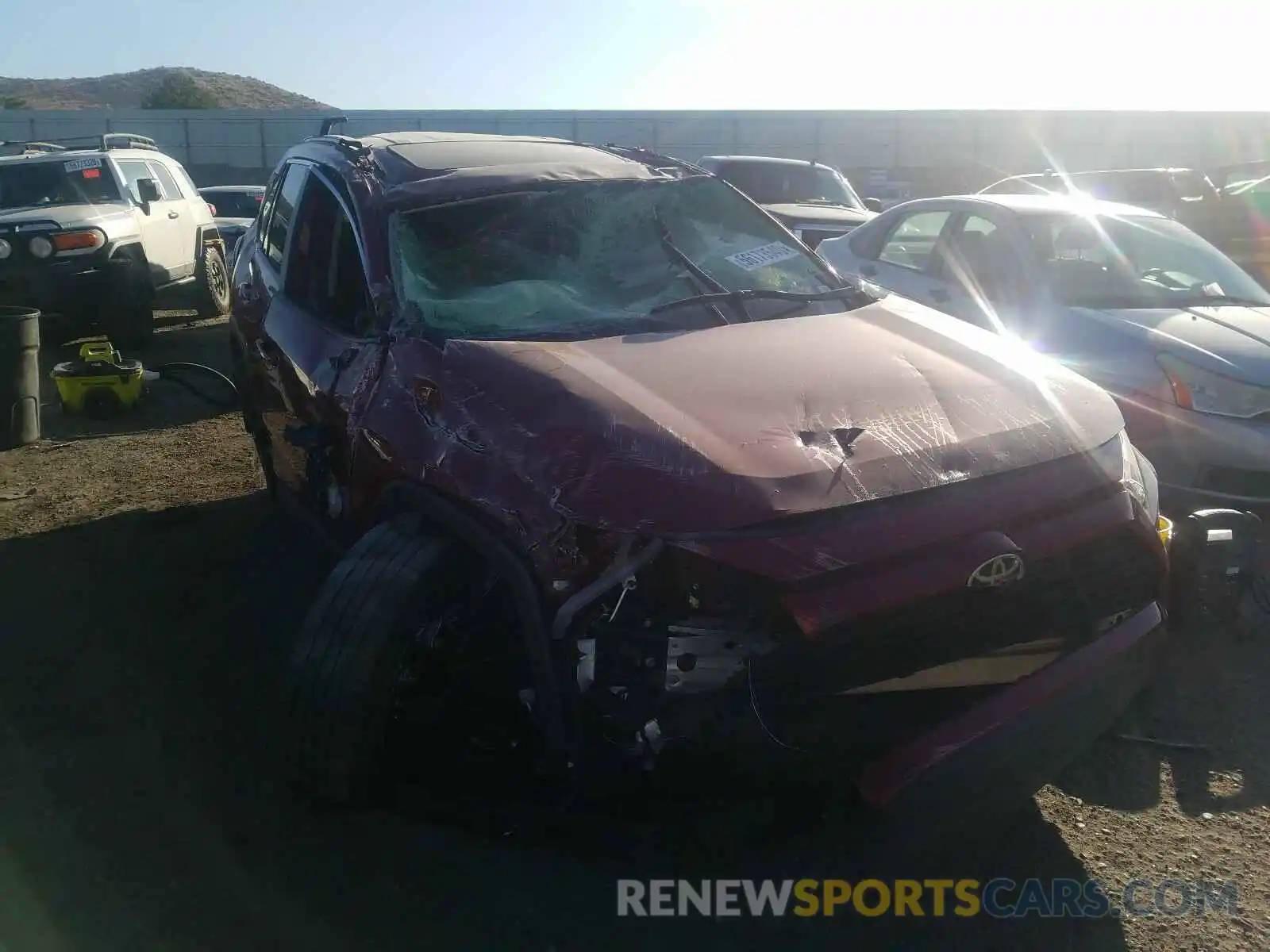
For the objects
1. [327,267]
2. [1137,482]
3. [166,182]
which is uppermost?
[166,182]

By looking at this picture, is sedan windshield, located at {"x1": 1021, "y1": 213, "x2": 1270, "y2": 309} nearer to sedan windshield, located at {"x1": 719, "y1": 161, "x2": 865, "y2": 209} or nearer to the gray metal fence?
sedan windshield, located at {"x1": 719, "y1": 161, "x2": 865, "y2": 209}

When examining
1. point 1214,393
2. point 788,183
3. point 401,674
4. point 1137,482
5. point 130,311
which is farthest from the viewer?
point 788,183

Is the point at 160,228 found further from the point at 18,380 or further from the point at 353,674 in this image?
the point at 353,674

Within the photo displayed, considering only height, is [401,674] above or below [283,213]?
below

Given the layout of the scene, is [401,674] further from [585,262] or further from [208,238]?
[208,238]

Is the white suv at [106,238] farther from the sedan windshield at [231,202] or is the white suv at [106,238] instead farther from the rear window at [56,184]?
the sedan windshield at [231,202]

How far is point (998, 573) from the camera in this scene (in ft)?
7.46

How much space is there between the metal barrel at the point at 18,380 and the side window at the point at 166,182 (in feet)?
14.8

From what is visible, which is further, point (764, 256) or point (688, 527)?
point (764, 256)

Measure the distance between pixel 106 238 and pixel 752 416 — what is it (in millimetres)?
8475

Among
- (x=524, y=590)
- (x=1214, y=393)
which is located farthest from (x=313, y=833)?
(x=1214, y=393)

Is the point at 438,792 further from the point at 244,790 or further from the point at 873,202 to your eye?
the point at 873,202

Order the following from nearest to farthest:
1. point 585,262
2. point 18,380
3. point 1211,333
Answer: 1. point 585,262
2. point 1211,333
3. point 18,380

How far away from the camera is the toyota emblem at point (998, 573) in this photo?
7.34 feet
